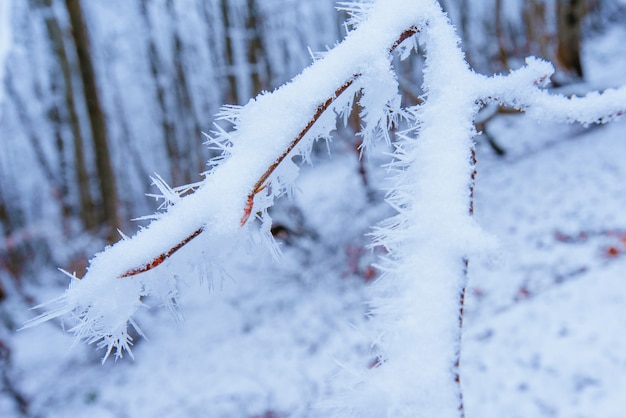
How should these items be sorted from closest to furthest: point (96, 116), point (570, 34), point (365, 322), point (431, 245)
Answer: point (431, 245) → point (365, 322) → point (96, 116) → point (570, 34)

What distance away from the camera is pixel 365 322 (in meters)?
5.33

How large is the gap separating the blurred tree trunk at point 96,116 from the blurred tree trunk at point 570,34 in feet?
27.2

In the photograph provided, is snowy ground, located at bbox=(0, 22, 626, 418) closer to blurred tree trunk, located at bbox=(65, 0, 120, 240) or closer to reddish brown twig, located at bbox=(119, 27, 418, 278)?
blurred tree trunk, located at bbox=(65, 0, 120, 240)

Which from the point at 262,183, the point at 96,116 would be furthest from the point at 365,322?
the point at 262,183

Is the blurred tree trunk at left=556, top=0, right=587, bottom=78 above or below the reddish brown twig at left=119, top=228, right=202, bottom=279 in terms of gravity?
below

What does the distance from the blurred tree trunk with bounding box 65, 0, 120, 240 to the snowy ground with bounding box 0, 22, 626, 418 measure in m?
1.73

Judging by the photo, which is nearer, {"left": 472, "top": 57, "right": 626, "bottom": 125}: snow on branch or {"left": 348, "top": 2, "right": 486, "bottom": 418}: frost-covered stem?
{"left": 348, "top": 2, "right": 486, "bottom": 418}: frost-covered stem

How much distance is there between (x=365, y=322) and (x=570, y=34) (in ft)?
23.4

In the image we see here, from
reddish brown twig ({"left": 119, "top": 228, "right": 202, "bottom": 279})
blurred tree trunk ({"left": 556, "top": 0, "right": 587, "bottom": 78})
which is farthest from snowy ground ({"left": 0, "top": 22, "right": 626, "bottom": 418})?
reddish brown twig ({"left": 119, "top": 228, "right": 202, "bottom": 279})

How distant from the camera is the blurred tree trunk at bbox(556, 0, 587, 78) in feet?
27.9

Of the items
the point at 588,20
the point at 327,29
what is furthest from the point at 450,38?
the point at 327,29

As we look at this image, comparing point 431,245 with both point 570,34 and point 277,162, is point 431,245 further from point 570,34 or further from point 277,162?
point 570,34

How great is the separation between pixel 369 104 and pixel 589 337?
4.07 metres

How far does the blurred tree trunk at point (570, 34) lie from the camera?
851 centimetres
